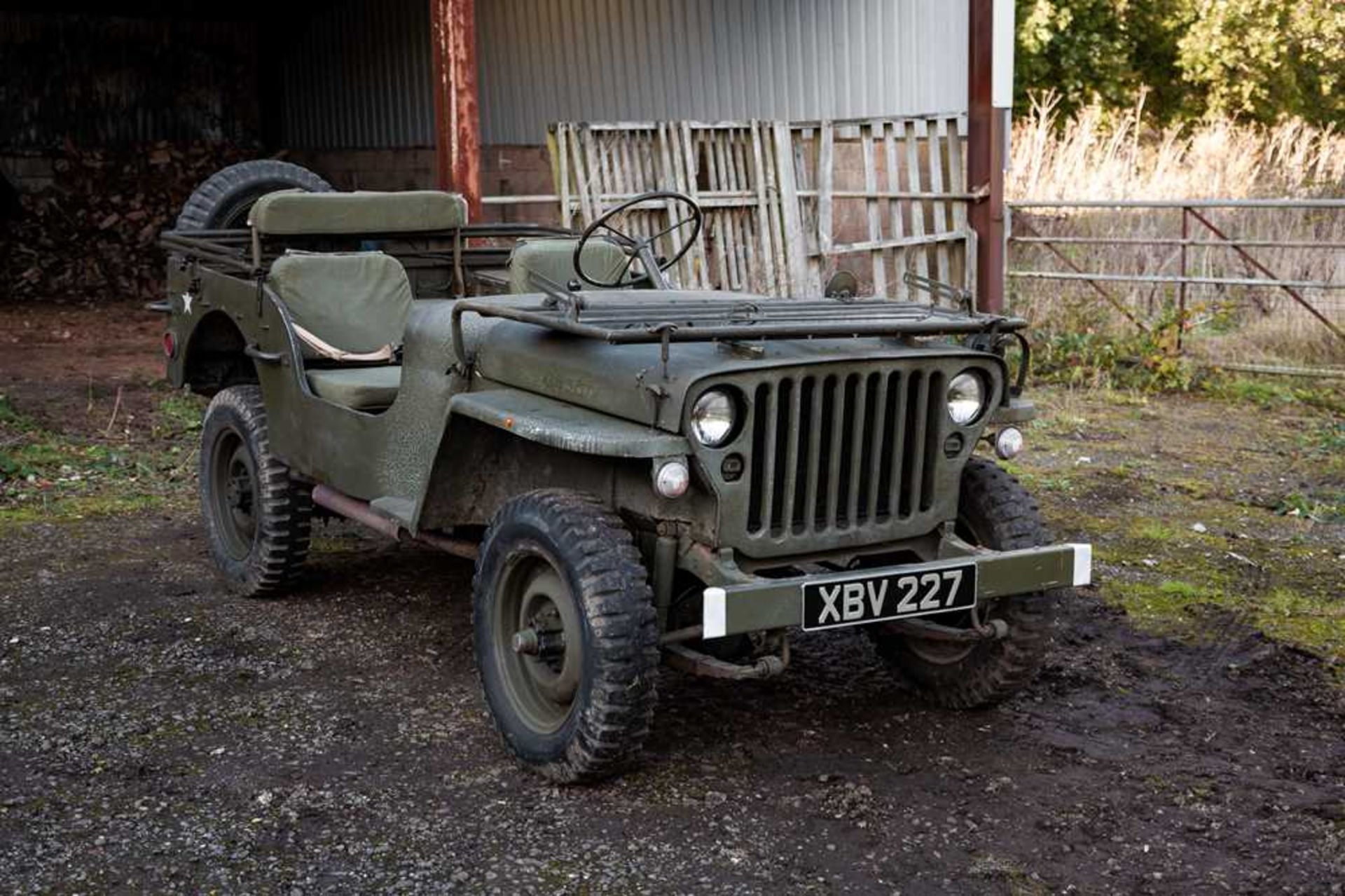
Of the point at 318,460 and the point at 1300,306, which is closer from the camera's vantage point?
the point at 318,460

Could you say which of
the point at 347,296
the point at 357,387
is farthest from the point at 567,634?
the point at 347,296

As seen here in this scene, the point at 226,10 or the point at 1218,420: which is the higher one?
the point at 226,10

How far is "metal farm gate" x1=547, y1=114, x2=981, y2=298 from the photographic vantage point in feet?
36.9

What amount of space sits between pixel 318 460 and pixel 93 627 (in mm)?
1009

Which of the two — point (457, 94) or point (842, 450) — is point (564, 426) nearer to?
point (842, 450)

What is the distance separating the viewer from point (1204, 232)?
13.7 metres

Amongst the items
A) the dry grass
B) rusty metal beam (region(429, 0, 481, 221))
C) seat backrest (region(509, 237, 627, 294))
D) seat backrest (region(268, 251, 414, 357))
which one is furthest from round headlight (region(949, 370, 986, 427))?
the dry grass

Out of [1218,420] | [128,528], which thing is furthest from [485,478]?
[1218,420]

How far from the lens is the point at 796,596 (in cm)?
380

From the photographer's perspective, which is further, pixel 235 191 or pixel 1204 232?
pixel 1204 232

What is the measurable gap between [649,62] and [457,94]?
4883 mm

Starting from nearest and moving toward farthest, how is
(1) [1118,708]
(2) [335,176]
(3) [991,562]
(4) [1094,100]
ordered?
1. (3) [991,562]
2. (1) [1118,708]
3. (2) [335,176]
4. (4) [1094,100]

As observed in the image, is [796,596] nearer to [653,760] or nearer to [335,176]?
[653,760]

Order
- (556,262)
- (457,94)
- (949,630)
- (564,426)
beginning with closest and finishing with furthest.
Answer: (564,426)
(949,630)
(556,262)
(457,94)
